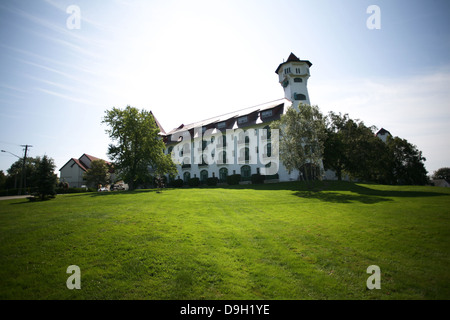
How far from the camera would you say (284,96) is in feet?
121

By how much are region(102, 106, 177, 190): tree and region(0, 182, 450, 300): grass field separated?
20.4 metres

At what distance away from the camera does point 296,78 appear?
34344 millimetres

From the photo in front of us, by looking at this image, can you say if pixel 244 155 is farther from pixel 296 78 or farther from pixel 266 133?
pixel 296 78

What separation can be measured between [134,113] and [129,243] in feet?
93.0

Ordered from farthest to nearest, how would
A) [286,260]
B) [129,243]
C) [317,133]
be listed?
[317,133] < [129,243] < [286,260]

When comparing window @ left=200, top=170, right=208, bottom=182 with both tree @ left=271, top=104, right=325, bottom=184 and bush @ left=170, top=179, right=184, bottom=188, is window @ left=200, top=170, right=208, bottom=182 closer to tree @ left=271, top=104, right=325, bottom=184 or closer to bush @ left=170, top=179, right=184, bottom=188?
bush @ left=170, top=179, right=184, bottom=188

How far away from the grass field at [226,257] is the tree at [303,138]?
11.9 m

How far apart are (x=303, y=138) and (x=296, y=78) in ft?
61.6

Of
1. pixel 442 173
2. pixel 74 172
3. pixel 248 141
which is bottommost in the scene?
pixel 442 173

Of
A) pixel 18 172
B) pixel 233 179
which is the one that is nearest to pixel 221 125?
pixel 233 179

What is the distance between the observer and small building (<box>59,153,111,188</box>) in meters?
51.8
